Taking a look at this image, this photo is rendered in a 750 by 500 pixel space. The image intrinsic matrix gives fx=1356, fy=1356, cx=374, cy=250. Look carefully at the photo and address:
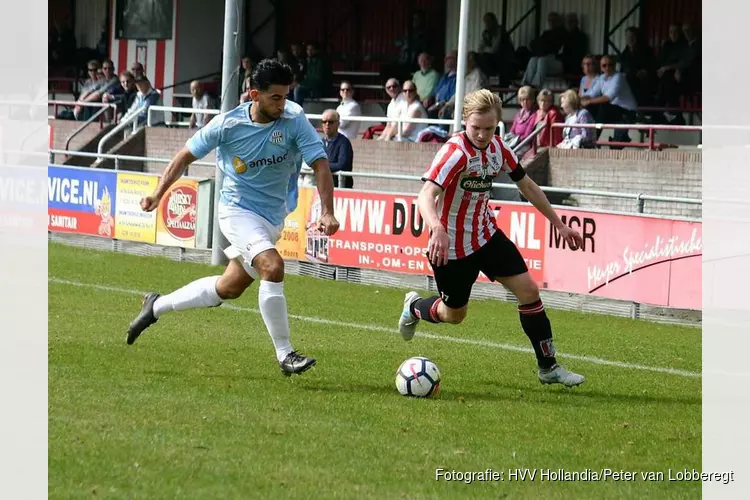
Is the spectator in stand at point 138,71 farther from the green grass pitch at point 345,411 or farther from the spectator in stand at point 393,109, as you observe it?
the green grass pitch at point 345,411

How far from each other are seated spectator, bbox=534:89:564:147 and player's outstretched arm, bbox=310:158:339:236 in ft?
33.4

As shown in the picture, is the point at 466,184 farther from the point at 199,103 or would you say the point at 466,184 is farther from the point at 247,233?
the point at 199,103

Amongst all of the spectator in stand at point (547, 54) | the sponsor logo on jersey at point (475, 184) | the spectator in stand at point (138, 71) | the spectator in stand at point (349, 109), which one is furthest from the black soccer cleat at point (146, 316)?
the spectator in stand at point (138, 71)

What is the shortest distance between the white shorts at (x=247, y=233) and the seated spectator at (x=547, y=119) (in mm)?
10003

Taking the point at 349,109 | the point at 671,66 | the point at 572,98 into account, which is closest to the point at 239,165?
the point at 572,98

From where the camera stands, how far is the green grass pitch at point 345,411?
6.17 metres

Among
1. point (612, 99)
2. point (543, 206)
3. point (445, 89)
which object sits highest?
point (445, 89)

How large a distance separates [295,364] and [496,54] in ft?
49.0

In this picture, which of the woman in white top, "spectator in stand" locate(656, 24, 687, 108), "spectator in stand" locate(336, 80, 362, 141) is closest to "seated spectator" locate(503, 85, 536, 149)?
the woman in white top

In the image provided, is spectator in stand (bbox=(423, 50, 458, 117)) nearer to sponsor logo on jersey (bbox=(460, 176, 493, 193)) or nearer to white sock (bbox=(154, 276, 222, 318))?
white sock (bbox=(154, 276, 222, 318))

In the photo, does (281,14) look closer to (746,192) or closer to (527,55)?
(527,55)

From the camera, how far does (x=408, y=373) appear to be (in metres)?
8.54

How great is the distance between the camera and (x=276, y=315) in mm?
8906

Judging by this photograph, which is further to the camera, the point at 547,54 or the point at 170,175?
the point at 547,54
